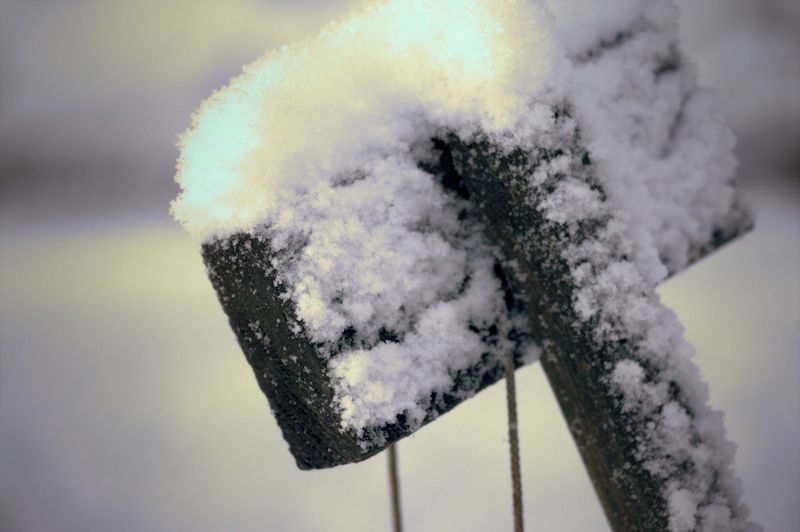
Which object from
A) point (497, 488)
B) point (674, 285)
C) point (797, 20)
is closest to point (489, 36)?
point (497, 488)

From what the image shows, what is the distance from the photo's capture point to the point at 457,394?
1.49ft

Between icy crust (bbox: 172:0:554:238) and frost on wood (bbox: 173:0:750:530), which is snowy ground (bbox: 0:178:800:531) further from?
icy crust (bbox: 172:0:554:238)

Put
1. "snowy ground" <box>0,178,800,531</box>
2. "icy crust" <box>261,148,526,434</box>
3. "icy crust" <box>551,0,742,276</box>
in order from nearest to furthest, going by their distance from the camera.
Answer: "icy crust" <box>261,148,526,434</box> < "icy crust" <box>551,0,742,276</box> < "snowy ground" <box>0,178,800,531</box>

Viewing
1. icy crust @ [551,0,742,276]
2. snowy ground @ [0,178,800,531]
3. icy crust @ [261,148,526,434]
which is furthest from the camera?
snowy ground @ [0,178,800,531]

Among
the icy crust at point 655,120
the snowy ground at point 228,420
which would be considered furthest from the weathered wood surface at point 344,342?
the snowy ground at point 228,420

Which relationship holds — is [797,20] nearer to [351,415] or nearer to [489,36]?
[489,36]

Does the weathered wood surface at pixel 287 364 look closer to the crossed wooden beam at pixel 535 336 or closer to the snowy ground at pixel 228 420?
the crossed wooden beam at pixel 535 336

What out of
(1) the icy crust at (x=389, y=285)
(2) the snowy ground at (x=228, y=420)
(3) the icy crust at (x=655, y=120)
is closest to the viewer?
(1) the icy crust at (x=389, y=285)

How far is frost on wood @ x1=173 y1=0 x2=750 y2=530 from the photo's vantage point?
1.35 ft

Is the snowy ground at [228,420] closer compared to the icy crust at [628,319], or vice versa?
the icy crust at [628,319]

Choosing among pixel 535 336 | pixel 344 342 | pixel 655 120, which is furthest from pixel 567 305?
pixel 655 120

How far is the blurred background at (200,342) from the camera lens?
5.05 feet

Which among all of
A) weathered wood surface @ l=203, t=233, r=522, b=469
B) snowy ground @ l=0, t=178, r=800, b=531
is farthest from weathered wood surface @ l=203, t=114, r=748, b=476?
snowy ground @ l=0, t=178, r=800, b=531

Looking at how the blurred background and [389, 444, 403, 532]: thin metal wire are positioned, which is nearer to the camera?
[389, 444, 403, 532]: thin metal wire
